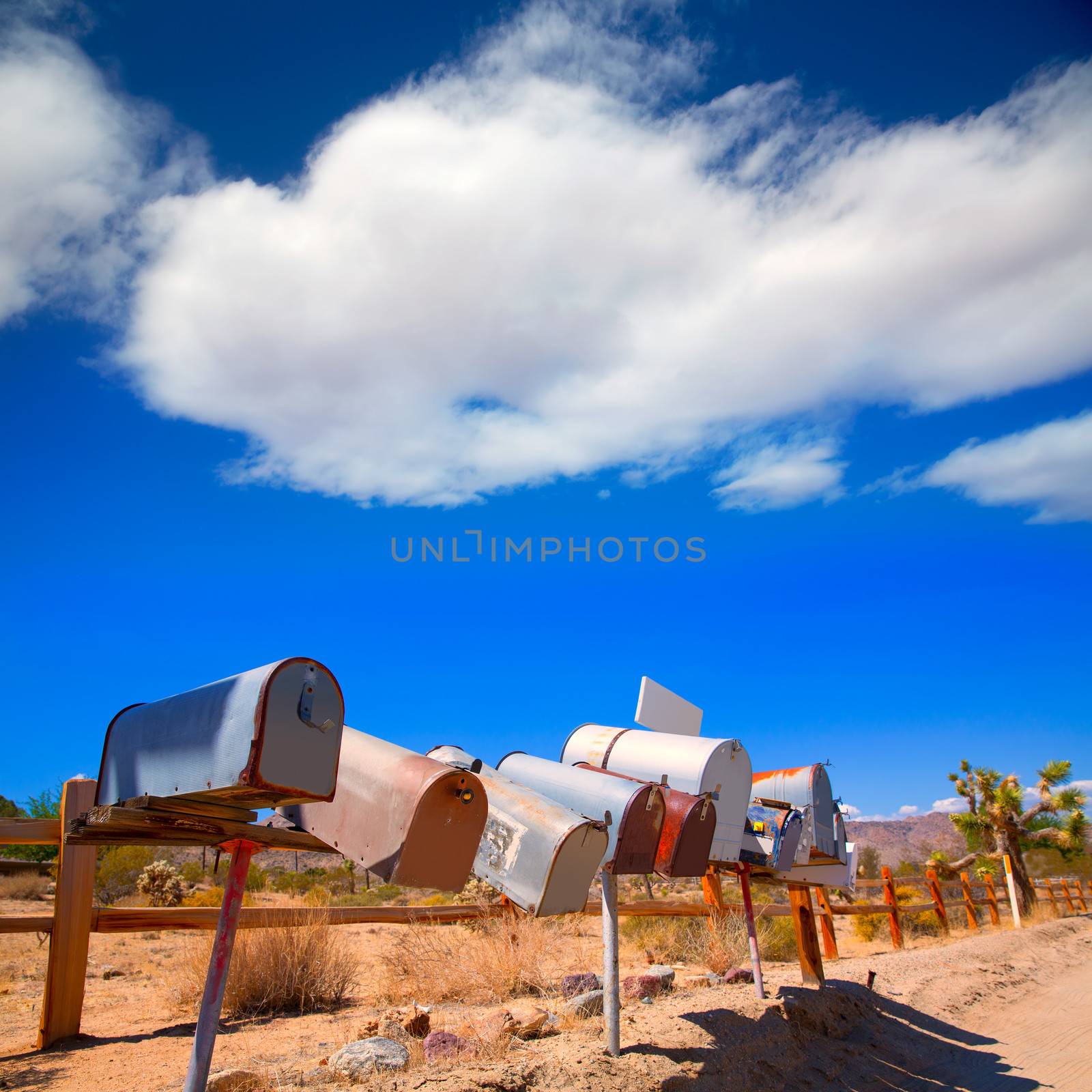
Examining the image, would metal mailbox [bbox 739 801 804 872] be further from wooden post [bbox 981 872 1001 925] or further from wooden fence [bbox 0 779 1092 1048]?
wooden post [bbox 981 872 1001 925]

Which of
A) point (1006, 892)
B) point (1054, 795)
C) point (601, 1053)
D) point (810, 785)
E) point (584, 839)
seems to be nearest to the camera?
point (584, 839)

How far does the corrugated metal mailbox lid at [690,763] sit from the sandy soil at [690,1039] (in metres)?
1.32

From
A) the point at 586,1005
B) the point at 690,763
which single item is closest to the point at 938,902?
the point at 586,1005

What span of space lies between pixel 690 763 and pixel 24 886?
15943 millimetres

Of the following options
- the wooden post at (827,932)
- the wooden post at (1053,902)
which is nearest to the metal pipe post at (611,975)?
the wooden post at (827,932)

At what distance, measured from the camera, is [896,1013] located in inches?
321

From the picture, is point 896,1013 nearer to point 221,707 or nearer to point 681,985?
point 681,985

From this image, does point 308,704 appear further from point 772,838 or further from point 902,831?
point 902,831

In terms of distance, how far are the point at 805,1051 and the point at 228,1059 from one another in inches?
161

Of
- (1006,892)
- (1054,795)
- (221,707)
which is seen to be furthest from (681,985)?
(1054,795)

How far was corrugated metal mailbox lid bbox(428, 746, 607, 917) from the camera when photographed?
152 inches

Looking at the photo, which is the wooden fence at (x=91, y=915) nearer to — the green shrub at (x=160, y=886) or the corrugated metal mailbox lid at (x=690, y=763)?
the corrugated metal mailbox lid at (x=690, y=763)

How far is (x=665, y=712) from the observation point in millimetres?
6707

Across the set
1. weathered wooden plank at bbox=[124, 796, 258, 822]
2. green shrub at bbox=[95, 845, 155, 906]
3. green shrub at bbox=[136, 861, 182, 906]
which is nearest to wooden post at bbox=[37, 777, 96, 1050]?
weathered wooden plank at bbox=[124, 796, 258, 822]
